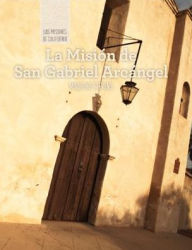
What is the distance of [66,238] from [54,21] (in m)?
4.19

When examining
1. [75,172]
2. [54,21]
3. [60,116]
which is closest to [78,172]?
[75,172]

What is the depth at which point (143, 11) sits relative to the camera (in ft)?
28.0

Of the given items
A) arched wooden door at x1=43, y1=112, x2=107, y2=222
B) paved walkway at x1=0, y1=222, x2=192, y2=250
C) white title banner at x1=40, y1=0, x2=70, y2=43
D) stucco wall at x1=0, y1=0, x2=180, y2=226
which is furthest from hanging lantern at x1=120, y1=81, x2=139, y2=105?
paved walkway at x1=0, y1=222, x2=192, y2=250

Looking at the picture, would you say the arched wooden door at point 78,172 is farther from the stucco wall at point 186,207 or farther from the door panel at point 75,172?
the stucco wall at point 186,207

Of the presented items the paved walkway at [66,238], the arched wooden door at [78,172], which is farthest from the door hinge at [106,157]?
the paved walkway at [66,238]

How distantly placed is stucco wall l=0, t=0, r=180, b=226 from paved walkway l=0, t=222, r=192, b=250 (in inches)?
17.8

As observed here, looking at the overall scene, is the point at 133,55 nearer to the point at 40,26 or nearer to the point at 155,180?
the point at 40,26

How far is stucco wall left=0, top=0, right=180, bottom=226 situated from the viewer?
5550 mm

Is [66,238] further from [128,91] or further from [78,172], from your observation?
[128,91]

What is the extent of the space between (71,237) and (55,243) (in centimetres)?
69

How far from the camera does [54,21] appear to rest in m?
6.33

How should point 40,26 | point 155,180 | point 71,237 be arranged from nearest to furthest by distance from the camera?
point 71,237 < point 40,26 < point 155,180

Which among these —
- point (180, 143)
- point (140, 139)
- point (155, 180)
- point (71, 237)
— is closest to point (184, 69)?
point (180, 143)

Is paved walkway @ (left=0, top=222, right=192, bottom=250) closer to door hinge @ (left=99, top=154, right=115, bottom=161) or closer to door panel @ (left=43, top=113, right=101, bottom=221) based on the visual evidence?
door panel @ (left=43, top=113, right=101, bottom=221)
